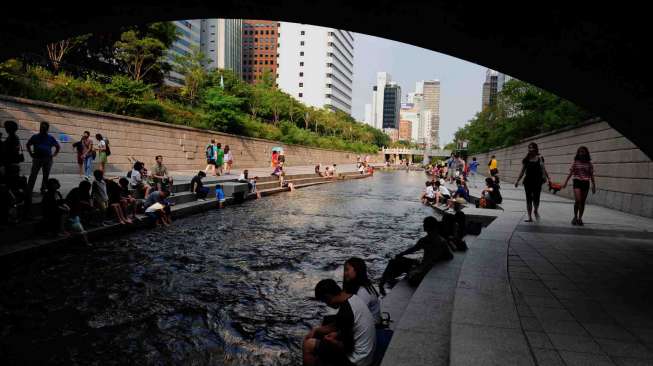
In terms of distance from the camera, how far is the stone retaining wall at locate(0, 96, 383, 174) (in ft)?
52.5

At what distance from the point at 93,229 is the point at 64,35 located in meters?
4.58

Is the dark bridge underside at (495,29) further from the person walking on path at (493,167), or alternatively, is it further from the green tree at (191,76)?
the green tree at (191,76)

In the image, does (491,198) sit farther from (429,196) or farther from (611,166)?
(429,196)

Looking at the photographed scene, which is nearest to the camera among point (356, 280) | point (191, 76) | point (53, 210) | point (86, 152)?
point (356, 280)

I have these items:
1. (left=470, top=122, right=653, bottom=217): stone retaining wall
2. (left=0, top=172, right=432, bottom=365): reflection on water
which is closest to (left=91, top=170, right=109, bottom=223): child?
(left=0, top=172, right=432, bottom=365): reflection on water

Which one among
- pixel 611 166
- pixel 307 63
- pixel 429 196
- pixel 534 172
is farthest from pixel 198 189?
pixel 307 63

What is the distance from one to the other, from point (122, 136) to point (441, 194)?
17.4 meters

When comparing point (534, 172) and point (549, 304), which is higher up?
point (534, 172)

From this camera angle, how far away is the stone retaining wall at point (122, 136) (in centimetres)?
1602

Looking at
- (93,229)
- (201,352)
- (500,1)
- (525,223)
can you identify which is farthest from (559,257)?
(93,229)

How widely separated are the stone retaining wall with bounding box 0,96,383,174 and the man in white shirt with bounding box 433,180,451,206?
1669 centimetres

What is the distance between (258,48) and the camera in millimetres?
135750

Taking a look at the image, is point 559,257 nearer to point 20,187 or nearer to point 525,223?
point 525,223

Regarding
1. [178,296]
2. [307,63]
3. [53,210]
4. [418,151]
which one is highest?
[307,63]
